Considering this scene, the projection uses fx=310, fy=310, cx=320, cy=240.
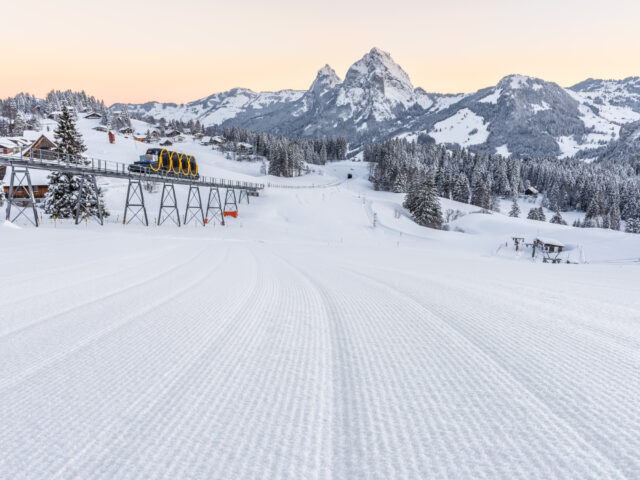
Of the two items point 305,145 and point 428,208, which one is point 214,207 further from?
point 305,145

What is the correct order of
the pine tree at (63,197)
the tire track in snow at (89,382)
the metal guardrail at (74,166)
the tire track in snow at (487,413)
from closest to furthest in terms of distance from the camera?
the tire track in snow at (487,413) → the tire track in snow at (89,382) → the metal guardrail at (74,166) → the pine tree at (63,197)

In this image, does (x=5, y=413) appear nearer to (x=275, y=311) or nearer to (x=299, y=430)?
(x=299, y=430)

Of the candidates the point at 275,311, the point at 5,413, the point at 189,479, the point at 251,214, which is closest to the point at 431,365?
the point at 189,479

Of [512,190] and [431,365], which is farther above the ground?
[512,190]

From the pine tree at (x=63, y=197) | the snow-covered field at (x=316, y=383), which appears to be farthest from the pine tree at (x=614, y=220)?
the pine tree at (x=63, y=197)

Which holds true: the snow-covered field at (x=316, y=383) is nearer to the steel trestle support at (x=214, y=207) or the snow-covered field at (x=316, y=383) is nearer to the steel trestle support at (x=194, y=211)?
the steel trestle support at (x=194, y=211)

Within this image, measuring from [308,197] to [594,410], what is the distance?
2275 inches

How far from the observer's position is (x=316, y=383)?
6.86 feet

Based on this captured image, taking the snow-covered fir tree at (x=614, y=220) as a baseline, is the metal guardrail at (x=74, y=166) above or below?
above

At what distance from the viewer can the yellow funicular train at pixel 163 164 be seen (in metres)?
32.5

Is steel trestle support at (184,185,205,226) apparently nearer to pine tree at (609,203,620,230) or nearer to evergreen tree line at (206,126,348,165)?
evergreen tree line at (206,126,348,165)

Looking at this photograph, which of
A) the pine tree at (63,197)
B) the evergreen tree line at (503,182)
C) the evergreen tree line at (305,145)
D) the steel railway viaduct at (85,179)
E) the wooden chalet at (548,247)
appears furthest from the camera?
the evergreen tree line at (305,145)

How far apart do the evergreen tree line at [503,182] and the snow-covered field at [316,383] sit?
55454 millimetres

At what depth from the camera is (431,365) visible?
2.31 meters
